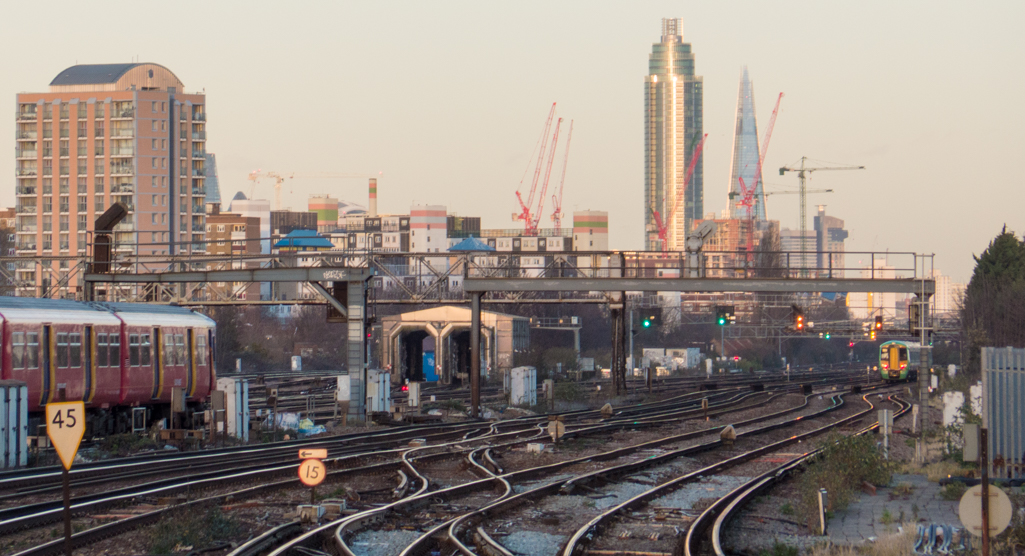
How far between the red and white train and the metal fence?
20.2 metres

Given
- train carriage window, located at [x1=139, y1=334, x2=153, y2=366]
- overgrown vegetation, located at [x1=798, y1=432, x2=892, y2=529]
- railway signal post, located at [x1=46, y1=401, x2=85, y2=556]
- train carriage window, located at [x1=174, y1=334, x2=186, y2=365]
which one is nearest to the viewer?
railway signal post, located at [x1=46, y1=401, x2=85, y2=556]

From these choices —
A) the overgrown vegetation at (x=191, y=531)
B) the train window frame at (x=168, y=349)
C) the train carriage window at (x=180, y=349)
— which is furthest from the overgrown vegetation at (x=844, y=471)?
the train carriage window at (x=180, y=349)

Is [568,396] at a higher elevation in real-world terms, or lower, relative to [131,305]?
lower

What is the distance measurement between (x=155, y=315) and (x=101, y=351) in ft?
10.6

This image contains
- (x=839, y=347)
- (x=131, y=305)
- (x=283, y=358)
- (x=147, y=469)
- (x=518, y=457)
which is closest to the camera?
(x=147, y=469)

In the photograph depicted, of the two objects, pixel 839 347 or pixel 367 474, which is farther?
pixel 839 347

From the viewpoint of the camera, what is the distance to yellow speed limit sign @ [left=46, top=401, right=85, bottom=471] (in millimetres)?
11875

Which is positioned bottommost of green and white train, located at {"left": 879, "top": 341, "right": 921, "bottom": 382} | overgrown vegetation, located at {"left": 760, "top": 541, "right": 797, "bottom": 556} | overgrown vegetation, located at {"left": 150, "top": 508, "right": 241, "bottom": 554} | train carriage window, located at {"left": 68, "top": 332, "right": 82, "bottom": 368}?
green and white train, located at {"left": 879, "top": 341, "right": 921, "bottom": 382}

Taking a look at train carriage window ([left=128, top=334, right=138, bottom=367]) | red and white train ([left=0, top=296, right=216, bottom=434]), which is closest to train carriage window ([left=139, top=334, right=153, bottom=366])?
red and white train ([left=0, top=296, right=216, bottom=434])

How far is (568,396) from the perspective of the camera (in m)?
50.5

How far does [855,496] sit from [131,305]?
66.0 ft

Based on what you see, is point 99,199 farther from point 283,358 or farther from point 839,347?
point 839,347

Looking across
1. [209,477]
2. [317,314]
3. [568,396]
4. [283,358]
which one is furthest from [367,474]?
[317,314]

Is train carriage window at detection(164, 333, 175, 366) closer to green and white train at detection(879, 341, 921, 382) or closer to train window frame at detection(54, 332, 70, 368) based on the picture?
train window frame at detection(54, 332, 70, 368)
